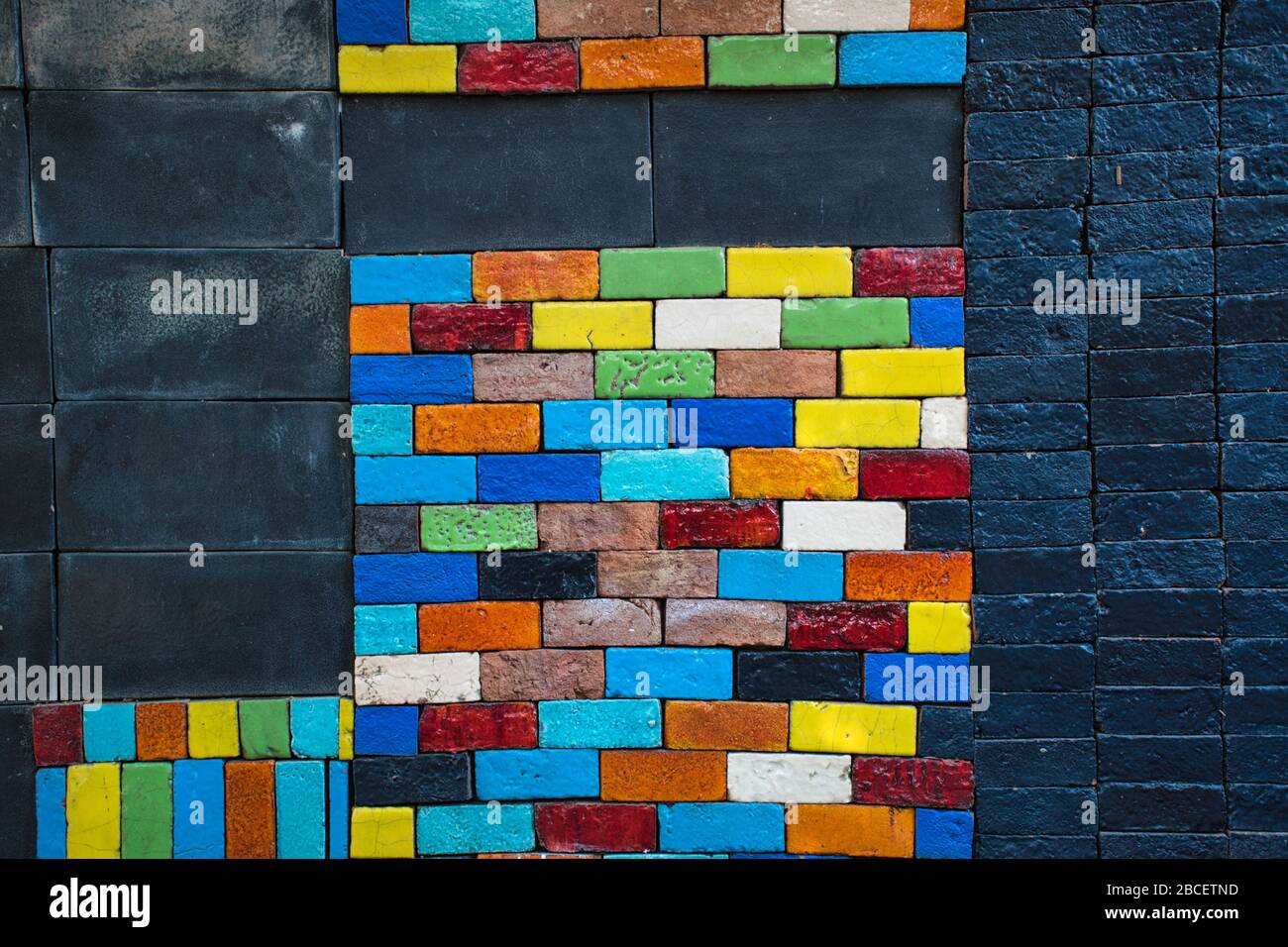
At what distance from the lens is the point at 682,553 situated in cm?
257

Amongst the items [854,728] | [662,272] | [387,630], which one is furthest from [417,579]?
[854,728]

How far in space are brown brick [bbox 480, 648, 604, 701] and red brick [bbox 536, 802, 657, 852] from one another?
14.6 inches

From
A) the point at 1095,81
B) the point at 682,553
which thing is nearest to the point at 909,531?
the point at 682,553

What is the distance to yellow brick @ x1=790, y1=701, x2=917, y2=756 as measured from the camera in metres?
2.56

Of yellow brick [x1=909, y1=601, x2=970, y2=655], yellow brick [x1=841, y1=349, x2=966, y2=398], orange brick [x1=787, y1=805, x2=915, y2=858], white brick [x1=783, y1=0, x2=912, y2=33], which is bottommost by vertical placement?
orange brick [x1=787, y1=805, x2=915, y2=858]

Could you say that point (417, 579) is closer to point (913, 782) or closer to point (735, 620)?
point (735, 620)

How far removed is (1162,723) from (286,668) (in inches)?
112

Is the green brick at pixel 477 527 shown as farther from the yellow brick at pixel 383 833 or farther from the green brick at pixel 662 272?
the yellow brick at pixel 383 833

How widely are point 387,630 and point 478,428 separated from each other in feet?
2.38

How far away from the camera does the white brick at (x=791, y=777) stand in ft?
8.43

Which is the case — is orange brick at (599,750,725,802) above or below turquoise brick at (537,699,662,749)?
below

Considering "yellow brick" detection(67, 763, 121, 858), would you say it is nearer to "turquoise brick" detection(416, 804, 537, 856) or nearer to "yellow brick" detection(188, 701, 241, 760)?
"yellow brick" detection(188, 701, 241, 760)

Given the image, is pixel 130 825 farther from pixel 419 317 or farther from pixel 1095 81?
pixel 1095 81

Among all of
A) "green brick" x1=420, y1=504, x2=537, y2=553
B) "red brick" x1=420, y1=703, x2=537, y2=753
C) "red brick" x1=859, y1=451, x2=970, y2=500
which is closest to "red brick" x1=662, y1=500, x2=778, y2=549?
"red brick" x1=859, y1=451, x2=970, y2=500
